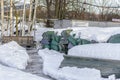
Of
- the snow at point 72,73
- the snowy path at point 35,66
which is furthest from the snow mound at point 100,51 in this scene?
the snowy path at point 35,66

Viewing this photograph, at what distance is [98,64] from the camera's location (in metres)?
7.50

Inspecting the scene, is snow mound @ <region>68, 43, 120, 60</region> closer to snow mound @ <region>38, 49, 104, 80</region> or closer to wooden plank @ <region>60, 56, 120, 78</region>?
wooden plank @ <region>60, 56, 120, 78</region>

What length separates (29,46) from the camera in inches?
591

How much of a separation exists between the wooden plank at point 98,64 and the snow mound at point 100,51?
157 mm

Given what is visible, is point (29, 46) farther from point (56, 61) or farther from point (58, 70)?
point (58, 70)

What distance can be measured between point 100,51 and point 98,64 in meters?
0.40

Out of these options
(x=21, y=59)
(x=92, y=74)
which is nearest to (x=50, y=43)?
(x=21, y=59)

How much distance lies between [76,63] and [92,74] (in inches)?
44.2

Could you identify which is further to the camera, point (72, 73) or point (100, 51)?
point (100, 51)

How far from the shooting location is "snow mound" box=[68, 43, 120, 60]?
7407 millimetres

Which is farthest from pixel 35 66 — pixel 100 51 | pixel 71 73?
pixel 100 51

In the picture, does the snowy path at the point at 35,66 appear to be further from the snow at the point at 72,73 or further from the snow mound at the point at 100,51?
the snow mound at the point at 100,51

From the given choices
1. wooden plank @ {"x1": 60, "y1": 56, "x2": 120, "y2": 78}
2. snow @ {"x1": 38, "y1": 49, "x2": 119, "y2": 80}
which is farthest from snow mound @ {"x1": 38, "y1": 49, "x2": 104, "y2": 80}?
wooden plank @ {"x1": 60, "y1": 56, "x2": 120, "y2": 78}

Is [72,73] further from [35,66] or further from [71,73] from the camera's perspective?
[35,66]
